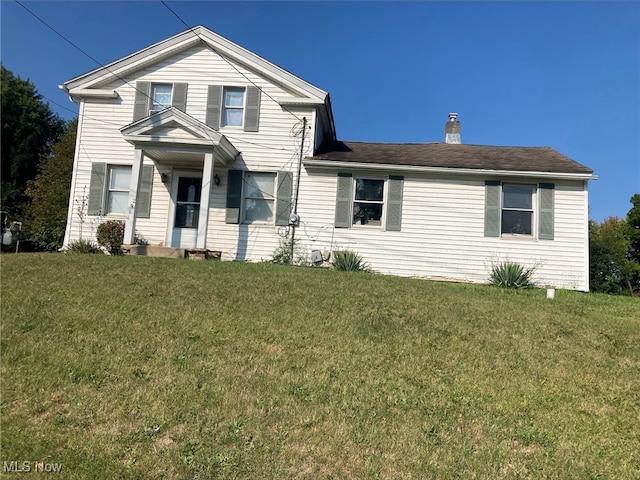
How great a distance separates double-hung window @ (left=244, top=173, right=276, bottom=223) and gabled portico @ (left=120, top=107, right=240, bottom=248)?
100 centimetres

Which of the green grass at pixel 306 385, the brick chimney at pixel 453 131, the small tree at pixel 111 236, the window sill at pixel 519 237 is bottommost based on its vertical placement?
the green grass at pixel 306 385

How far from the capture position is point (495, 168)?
39.2 feet

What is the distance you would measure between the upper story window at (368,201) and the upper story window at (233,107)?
392 centimetres

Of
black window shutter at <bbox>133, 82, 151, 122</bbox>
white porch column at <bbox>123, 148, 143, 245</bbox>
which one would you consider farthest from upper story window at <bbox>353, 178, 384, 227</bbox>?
black window shutter at <bbox>133, 82, 151, 122</bbox>

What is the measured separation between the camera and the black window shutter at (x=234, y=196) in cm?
1258

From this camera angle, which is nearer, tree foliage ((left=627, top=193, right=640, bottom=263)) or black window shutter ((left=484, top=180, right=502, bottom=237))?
black window shutter ((left=484, top=180, right=502, bottom=237))

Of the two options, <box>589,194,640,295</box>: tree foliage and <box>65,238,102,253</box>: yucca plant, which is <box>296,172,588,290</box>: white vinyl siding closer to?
<box>65,238,102,253</box>: yucca plant

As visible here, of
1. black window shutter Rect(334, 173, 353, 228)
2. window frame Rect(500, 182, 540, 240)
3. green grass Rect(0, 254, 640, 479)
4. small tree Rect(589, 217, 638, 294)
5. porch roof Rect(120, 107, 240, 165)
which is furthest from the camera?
small tree Rect(589, 217, 638, 294)

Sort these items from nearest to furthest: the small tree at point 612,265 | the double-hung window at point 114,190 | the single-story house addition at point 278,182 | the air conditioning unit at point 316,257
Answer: the single-story house addition at point 278,182 → the air conditioning unit at point 316,257 → the double-hung window at point 114,190 → the small tree at point 612,265

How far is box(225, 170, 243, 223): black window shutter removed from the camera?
495 inches

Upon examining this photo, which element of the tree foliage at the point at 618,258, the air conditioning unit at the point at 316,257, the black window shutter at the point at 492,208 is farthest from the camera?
the tree foliage at the point at 618,258

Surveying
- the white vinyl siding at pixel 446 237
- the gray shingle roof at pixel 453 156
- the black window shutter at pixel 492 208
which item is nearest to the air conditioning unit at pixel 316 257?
the white vinyl siding at pixel 446 237

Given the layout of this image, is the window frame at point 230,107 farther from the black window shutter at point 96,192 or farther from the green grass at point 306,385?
the green grass at point 306,385

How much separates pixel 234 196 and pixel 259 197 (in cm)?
69
